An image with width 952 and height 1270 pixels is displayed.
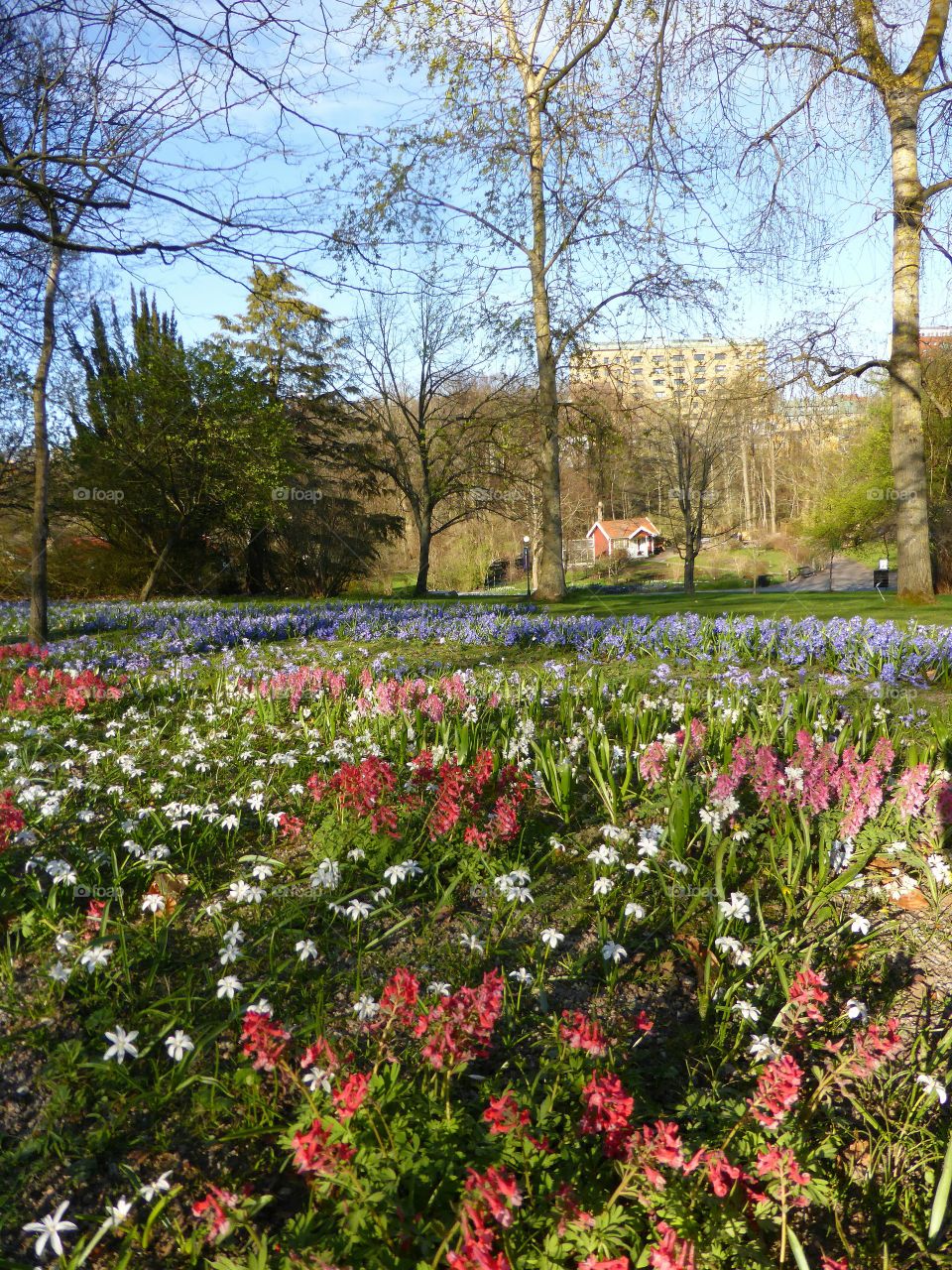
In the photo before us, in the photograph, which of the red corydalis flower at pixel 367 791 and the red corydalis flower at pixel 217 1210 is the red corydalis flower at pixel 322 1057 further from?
the red corydalis flower at pixel 367 791

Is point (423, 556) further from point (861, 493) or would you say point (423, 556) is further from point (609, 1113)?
point (609, 1113)

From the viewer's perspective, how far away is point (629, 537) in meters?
53.4

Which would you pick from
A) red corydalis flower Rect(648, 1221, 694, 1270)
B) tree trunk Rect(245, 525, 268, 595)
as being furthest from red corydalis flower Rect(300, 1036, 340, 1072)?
tree trunk Rect(245, 525, 268, 595)

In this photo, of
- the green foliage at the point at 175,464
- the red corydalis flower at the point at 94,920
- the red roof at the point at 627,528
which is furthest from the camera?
the red roof at the point at 627,528

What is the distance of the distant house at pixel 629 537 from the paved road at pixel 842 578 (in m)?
15.0

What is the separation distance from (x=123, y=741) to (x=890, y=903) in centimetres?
416

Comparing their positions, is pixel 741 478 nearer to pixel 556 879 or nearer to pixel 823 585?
pixel 823 585

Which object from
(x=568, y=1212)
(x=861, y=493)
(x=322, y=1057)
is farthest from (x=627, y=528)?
(x=568, y=1212)

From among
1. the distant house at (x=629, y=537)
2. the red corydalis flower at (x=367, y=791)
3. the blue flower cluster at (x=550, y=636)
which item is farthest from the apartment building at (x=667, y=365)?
the distant house at (x=629, y=537)

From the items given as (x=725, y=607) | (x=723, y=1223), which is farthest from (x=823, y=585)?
(x=723, y=1223)

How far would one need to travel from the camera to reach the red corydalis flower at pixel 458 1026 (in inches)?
74.4

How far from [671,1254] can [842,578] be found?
38479 millimetres

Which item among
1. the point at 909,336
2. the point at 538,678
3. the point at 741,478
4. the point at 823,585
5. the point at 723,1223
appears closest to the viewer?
the point at 723,1223

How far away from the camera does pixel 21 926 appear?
9.23 feet
